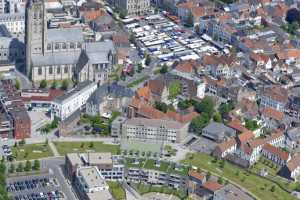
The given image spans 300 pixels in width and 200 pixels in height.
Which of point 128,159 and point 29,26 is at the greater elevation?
point 29,26

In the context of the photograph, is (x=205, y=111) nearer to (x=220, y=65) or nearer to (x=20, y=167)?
(x=220, y=65)

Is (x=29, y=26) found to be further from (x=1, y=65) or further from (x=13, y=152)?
(x=13, y=152)

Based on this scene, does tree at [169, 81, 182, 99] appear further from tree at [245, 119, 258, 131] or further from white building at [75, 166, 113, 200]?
white building at [75, 166, 113, 200]

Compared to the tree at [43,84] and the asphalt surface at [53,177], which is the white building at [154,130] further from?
the tree at [43,84]

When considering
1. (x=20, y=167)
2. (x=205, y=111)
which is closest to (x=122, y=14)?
(x=205, y=111)

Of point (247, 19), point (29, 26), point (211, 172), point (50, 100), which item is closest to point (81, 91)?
point (50, 100)

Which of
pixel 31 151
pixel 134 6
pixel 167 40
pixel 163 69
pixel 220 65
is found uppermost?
pixel 134 6
